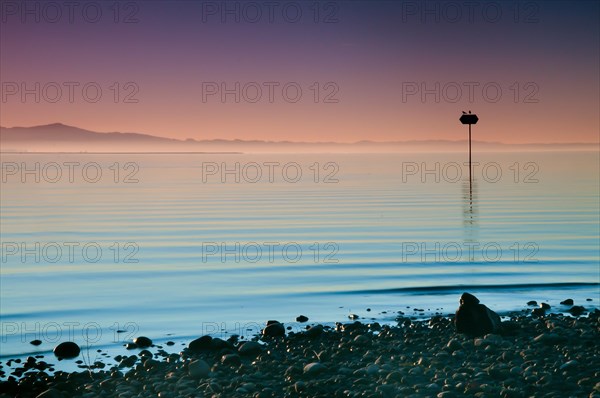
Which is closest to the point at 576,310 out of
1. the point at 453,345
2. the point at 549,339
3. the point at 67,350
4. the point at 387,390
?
the point at 549,339

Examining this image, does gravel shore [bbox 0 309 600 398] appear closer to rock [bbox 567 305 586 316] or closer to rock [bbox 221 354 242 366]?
rock [bbox 221 354 242 366]

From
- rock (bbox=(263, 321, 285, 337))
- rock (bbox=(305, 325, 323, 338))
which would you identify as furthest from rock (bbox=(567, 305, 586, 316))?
rock (bbox=(263, 321, 285, 337))

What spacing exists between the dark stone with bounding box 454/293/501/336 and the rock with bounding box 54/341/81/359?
7.18 m

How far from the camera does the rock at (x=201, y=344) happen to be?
1555 centimetres

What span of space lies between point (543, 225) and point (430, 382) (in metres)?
28.0

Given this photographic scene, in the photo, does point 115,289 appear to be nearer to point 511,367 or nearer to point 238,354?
point 238,354

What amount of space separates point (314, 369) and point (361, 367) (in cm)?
81

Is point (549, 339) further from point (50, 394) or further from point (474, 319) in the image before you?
point (50, 394)

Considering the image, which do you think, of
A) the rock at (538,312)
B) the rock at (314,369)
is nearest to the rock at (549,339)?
the rock at (538,312)

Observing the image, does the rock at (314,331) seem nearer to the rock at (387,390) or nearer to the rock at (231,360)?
the rock at (231,360)

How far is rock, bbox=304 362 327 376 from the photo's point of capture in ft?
43.9

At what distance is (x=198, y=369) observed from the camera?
44.6ft

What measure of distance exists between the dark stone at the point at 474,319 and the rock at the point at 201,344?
469cm

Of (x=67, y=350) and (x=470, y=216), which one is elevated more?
(x=470, y=216)
